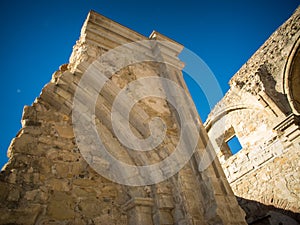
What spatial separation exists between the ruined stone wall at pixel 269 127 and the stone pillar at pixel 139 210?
5.33 metres

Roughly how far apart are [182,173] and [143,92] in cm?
141

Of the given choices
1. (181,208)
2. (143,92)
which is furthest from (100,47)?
(181,208)

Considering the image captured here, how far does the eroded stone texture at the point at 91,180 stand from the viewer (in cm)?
218

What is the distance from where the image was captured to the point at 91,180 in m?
2.62

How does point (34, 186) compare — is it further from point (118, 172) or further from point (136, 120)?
point (136, 120)

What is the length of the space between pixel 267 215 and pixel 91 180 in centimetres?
613

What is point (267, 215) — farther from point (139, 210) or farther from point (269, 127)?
point (139, 210)

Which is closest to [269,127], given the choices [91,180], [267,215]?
[267,215]

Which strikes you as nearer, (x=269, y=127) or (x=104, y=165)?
(x=104, y=165)

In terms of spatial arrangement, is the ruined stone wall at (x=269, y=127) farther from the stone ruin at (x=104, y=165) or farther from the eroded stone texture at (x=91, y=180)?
the eroded stone texture at (x=91, y=180)

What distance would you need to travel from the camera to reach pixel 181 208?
231cm

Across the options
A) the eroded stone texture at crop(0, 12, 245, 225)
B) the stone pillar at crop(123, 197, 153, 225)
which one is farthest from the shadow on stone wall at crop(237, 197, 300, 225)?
the stone pillar at crop(123, 197, 153, 225)

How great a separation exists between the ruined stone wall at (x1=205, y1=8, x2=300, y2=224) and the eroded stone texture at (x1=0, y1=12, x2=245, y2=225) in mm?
4658

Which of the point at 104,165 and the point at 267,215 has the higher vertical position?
the point at 104,165
